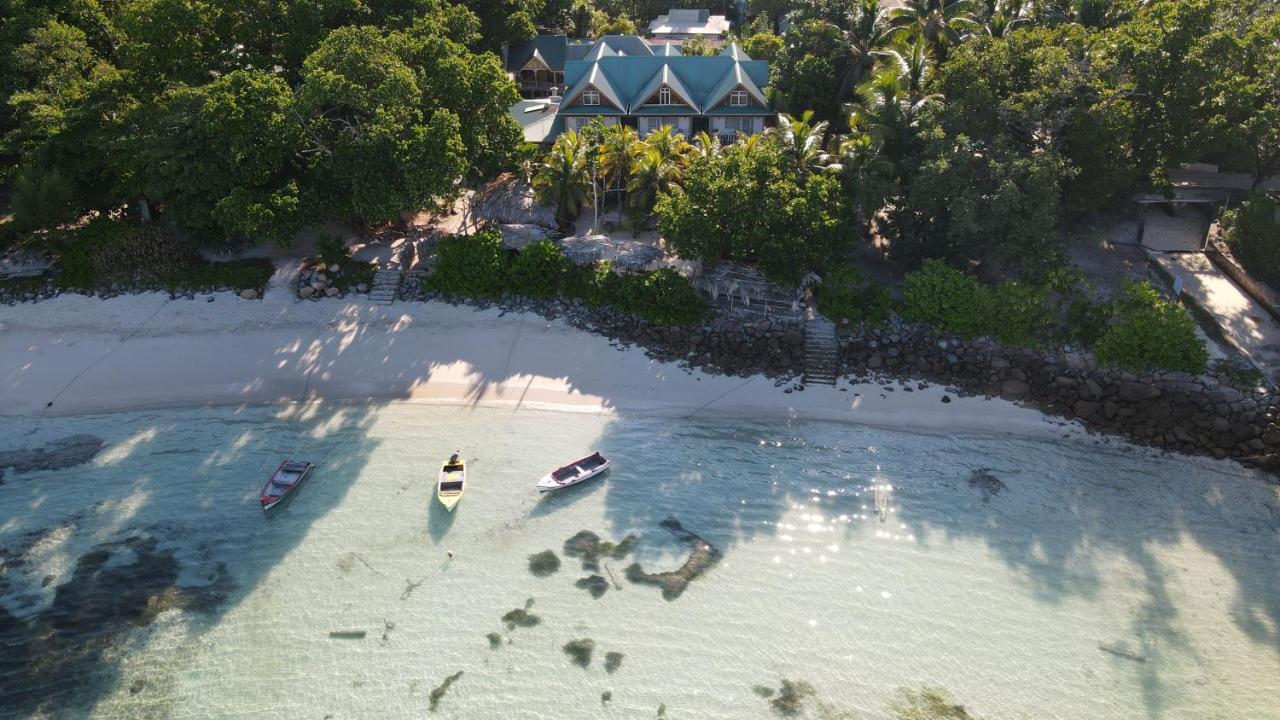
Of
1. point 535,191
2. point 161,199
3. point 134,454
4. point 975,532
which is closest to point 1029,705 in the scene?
point 975,532

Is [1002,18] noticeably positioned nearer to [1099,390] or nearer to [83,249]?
[1099,390]

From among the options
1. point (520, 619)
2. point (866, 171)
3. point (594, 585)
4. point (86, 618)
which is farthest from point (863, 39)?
point (86, 618)

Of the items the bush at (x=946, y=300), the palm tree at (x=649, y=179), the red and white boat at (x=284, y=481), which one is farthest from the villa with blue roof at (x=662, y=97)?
the red and white boat at (x=284, y=481)

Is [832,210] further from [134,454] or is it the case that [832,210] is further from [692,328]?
[134,454]

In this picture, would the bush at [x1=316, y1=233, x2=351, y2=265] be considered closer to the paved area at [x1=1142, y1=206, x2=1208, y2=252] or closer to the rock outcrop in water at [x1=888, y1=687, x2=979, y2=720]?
the rock outcrop in water at [x1=888, y1=687, x2=979, y2=720]

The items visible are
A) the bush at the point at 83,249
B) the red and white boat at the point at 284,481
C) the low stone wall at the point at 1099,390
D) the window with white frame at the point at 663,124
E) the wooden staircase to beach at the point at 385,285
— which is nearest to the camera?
the red and white boat at the point at 284,481

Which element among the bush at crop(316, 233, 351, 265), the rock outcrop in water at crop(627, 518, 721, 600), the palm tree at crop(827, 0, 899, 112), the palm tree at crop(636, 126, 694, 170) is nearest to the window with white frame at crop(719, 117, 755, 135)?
the palm tree at crop(827, 0, 899, 112)

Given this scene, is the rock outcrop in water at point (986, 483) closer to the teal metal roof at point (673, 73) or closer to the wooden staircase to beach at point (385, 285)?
the teal metal roof at point (673, 73)
